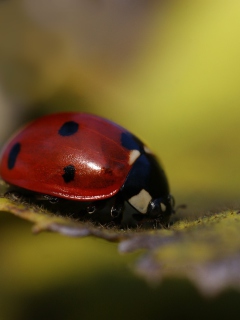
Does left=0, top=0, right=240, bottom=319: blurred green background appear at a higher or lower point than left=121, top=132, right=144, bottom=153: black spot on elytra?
lower

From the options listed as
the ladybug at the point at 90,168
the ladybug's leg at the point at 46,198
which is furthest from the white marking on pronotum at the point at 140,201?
the ladybug's leg at the point at 46,198

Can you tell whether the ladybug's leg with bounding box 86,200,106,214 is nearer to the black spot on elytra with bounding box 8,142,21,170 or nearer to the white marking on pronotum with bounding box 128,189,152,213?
the white marking on pronotum with bounding box 128,189,152,213

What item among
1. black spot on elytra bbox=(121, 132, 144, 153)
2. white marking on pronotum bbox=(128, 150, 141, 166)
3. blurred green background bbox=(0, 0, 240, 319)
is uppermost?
black spot on elytra bbox=(121, 132, 144, 153)

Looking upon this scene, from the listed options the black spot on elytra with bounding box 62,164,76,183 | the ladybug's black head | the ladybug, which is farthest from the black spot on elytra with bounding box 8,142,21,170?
the ladybug's black head

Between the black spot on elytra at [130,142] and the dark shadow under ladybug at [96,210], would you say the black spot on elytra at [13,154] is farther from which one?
the black spot on elytra at [130,142]

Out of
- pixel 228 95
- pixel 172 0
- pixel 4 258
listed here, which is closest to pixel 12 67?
pixel 172 0

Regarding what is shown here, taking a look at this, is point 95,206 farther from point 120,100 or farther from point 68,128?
point 120,100

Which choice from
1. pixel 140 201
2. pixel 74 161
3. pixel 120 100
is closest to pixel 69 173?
pixel 74 161
